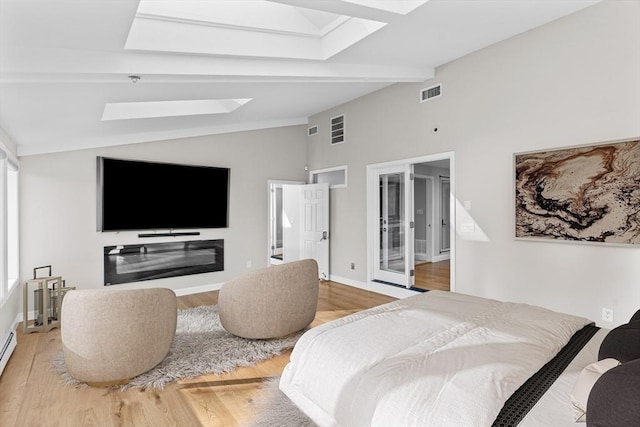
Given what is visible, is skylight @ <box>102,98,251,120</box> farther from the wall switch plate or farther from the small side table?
the wall switch plate

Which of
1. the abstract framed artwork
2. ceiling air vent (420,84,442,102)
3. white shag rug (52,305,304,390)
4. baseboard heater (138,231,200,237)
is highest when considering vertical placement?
ceiling air vent (420,84,442,102)

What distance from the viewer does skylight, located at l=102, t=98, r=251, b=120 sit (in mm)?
4187

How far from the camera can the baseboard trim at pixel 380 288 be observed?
5.30 m

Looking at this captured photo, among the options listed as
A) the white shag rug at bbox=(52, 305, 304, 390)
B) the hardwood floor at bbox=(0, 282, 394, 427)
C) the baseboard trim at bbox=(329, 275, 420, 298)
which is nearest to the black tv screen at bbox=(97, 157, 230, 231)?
the white shag rug at bbox=(52, 305, 304, 390)

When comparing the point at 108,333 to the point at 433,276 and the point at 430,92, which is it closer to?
the point at 430,92

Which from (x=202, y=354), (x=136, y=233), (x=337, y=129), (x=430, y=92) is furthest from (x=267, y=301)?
(x=337, y=129)

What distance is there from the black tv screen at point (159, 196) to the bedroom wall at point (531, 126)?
2.88m

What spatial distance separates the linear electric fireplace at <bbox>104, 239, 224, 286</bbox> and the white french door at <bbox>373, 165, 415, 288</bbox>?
2.69 meters

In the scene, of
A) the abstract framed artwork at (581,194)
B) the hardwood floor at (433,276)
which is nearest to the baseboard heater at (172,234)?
the hardwood floor at (433,276)

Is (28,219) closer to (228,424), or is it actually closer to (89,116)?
(89,116)

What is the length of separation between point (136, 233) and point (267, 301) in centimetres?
289

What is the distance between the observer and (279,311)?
11.2 feet

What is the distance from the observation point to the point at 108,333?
2.57 meters

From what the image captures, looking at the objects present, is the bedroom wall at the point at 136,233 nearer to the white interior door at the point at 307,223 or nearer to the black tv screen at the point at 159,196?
the black tv screen at the point at 159,196
